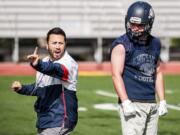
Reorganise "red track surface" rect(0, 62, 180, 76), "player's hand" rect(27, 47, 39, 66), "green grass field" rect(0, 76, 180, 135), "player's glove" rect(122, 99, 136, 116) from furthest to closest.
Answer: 1. "red track surface" rect(0, 62, 180, 76)
2. "green grass field" rect(0, 76, 180, 135)
3. "player's glove" rect(122, 99, 136, 116)
4. "player's hand" rect(27, 47, 39, 66)

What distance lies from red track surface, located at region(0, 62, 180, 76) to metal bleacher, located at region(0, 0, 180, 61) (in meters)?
2.70

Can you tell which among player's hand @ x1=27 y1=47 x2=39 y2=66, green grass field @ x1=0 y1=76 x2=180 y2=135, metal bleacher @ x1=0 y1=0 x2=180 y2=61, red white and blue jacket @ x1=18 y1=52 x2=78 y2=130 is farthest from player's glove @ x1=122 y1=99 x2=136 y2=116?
metal bleacher @ x1=0 y1=0 x2=180 y2=61

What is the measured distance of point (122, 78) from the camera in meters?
5.33

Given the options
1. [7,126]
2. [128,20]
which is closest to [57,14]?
[7,126]

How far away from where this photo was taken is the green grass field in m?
9.08

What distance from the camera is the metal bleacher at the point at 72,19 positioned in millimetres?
25984

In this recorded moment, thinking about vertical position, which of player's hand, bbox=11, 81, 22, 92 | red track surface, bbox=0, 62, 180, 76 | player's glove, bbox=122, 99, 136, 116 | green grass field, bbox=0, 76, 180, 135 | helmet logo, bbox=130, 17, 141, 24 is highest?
helmet logo, bbox=130, 17, 141, 24

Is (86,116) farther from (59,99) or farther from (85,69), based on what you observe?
(85,69)

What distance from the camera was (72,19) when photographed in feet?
86.6

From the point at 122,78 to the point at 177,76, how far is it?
1488 cm

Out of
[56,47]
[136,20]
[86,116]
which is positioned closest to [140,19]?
[136,20]

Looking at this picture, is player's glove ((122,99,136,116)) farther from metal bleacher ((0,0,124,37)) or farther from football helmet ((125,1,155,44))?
metal bleacher ((0,0,124,37))

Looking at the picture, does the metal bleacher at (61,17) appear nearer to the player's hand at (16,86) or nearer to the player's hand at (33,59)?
the player's hand at (16,86)

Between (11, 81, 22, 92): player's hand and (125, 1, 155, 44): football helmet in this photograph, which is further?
(11, 81, 22, 92): player's hand
